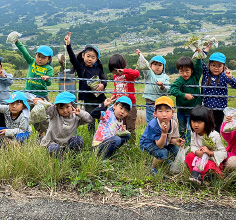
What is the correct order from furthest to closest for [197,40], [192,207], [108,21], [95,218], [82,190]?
[108,21] → [197,40] → [82,190] → [192,207] → [95,218]

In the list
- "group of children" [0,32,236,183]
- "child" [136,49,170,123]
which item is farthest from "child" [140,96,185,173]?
"child" [136,49,170,123]

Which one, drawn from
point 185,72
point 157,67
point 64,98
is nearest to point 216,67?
point 185,72

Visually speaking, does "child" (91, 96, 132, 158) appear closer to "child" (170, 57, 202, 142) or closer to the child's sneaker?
"child" (170, 57, 202, 142)

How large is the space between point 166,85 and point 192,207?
6.85 feet

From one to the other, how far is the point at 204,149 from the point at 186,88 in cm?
139

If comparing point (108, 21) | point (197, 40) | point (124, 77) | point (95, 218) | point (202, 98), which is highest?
Answer: point (108, 21)

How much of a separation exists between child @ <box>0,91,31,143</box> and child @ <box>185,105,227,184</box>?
7.45 feet

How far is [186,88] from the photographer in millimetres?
4891

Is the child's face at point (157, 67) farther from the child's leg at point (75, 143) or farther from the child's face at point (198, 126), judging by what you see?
the child's leg at point (75, 143)

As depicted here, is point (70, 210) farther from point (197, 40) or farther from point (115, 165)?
point (197, 40)

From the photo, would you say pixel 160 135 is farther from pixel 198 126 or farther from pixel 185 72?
pixel 185 72

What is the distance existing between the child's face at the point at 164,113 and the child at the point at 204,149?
0.28 meters

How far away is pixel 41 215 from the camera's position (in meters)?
3.26

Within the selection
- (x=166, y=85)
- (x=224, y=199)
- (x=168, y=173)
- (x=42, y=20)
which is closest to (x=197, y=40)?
→ (x=166, y=85)
